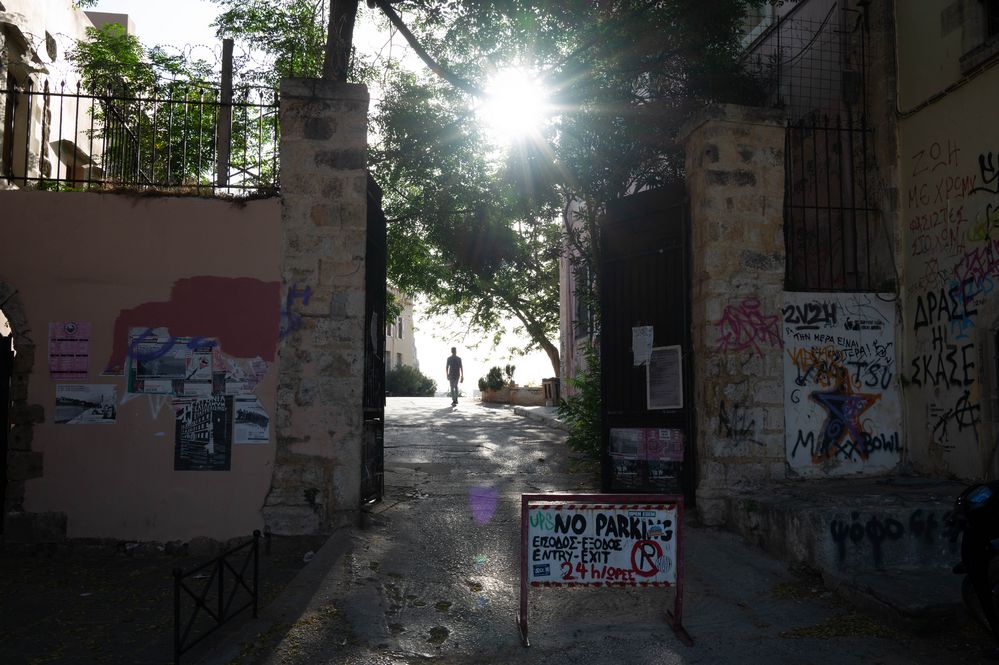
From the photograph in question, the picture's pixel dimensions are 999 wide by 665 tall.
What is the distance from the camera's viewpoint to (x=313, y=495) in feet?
22.7

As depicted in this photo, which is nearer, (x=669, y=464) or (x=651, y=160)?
(x=669, y=464)

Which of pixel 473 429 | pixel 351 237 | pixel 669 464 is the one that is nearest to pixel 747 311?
pixel 669 464

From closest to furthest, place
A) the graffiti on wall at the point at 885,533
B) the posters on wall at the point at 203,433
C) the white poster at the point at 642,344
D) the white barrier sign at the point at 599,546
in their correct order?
the white barrier sign at the point at 599,546
the graffiti on wall at the point at 885,533
the posters on wall at the point at 203,433
the white poster at the point at 642,344

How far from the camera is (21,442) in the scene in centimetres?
696

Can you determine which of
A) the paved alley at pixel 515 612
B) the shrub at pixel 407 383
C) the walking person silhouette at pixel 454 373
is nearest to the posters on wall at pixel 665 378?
the paved alley at pixel 515 612

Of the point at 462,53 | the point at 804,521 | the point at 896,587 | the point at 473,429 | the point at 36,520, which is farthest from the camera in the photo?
the point at 473,429

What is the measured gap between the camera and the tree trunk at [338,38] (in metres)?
9.43

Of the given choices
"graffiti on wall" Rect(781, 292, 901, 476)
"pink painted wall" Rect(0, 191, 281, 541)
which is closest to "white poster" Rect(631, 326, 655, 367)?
"graffiti on wall" Rect(781, 292, 901, 476)

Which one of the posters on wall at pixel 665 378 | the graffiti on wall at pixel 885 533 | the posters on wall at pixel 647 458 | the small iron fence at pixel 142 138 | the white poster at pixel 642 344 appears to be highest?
the small iron fence at pixel 142 138

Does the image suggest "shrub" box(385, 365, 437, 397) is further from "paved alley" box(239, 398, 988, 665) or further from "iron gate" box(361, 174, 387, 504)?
"paved alley" box(239, 398, 988, 665)

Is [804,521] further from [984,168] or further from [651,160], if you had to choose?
[651,160]

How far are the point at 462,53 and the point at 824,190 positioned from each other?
5.11 m

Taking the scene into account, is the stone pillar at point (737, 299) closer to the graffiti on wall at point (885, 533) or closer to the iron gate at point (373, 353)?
the graffiti on wall at point (885, 533)

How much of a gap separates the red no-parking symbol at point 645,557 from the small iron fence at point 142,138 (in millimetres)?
4671
